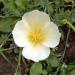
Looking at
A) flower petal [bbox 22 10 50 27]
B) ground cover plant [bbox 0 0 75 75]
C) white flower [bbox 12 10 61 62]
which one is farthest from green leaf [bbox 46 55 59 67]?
flower petal [bbox 22 10 50 27]

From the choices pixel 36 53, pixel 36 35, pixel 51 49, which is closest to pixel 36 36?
pixel 36 35

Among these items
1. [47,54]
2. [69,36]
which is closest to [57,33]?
[47,54]

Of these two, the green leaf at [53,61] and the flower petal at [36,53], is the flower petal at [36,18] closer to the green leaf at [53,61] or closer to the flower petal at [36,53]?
the flower petal at [36,53]

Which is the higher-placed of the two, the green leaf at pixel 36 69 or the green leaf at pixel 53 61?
the green leaf at pixel 53 61

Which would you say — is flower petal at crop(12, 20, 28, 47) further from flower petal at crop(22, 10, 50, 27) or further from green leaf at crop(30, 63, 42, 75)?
green leaf at crop(30, 63, 42, 75)

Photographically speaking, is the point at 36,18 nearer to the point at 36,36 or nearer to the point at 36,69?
the point at 36,36

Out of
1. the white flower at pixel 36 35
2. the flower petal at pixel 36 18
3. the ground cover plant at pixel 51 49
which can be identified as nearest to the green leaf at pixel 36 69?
the ground cover plant at pixel 51 49
